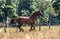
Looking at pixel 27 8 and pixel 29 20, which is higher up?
pixel 29 20

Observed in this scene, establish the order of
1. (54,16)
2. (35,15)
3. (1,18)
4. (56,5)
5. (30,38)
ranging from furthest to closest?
(54,16), (1,18), (56,5), (35,15), (30,38)

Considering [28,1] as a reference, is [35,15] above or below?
above

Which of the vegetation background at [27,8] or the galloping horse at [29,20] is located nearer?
the galloping horse at [29,20]

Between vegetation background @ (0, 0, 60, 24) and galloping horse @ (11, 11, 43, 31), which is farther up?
galloping horse @ (11, 11, 43, 31)

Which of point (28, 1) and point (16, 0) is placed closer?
point (28, 1)

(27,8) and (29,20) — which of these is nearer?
(29,20)

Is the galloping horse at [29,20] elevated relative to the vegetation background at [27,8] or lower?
elevated

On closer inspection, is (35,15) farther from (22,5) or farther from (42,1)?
(42,1)

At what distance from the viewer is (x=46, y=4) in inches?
2643

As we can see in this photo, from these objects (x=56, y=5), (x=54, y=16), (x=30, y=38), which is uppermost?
(x=30, y=38)

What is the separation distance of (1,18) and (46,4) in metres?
18.4

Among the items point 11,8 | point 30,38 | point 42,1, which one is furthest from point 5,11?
point 30,38

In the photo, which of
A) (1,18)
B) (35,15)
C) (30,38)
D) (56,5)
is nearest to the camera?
(30,38)

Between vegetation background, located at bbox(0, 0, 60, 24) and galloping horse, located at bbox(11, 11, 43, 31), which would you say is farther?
vegetation background, located at bbox(0, 0, 60, 24)
